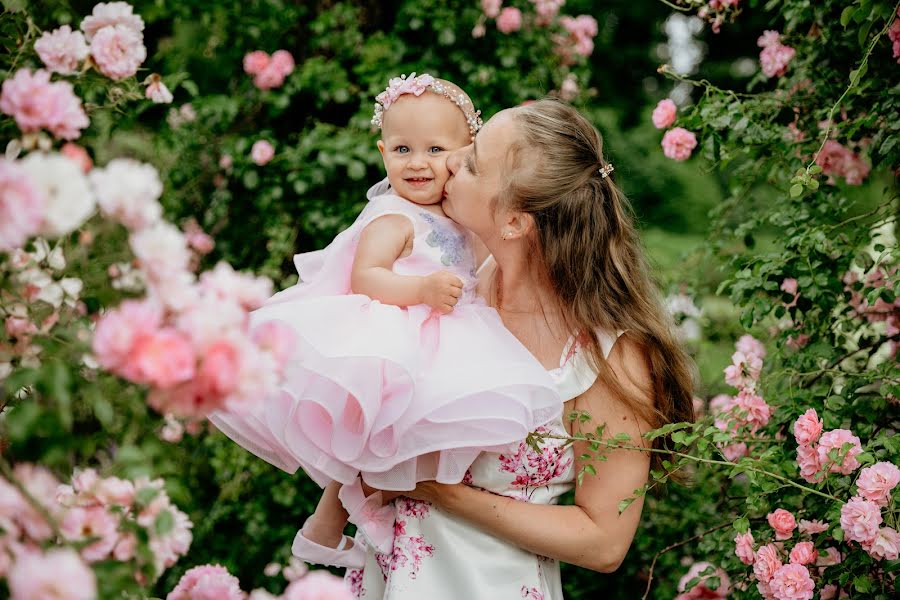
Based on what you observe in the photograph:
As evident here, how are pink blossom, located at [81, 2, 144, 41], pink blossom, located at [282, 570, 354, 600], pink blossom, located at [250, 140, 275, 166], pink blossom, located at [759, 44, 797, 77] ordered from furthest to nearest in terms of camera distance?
1. pink blossom, located at [250, 140, 275, 166]
2. pink blossom, located at [759, 44, 797, 77]
3. pink blossom, located at [81, 2, 144, 41]
4. pink blossom, located at [282, 570, 354, 600]

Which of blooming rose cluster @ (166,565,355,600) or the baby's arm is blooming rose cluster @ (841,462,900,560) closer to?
the baby's arm

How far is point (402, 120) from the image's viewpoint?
7.07 feet

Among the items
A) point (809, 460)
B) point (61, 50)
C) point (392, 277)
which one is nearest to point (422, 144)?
point (392, 277)

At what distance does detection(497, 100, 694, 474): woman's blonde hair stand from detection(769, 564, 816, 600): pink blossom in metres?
0.38

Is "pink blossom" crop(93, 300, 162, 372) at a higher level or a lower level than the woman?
higher

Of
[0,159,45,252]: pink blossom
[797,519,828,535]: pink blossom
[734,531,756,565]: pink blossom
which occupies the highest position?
[0,159,45,252]: pink blossom

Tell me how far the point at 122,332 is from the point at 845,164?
2254mm

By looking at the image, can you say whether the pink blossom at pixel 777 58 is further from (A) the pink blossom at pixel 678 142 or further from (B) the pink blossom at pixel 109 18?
(B) the pink blossom at pixel 109 18

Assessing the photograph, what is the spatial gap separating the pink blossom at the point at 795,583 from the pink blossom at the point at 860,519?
14 cm

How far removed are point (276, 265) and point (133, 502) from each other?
2.28 metres

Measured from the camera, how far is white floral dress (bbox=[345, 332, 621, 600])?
1859 mm

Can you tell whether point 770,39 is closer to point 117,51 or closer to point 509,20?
point 509,20

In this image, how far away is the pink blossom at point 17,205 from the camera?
0.81 m

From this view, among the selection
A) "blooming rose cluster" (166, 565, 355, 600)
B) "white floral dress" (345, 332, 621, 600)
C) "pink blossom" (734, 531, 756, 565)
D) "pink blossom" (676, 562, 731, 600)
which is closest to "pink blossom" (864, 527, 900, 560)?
"pink blossom" (734, 531, 756, 565)
